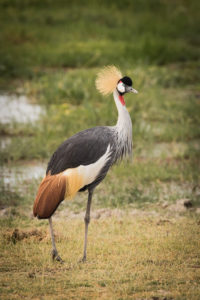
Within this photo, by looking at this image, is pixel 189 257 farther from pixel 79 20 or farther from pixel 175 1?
pixel 175 1

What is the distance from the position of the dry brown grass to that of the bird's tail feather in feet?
1.41

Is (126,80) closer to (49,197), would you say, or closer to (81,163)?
(81,163)

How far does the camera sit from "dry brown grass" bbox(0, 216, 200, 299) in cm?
450

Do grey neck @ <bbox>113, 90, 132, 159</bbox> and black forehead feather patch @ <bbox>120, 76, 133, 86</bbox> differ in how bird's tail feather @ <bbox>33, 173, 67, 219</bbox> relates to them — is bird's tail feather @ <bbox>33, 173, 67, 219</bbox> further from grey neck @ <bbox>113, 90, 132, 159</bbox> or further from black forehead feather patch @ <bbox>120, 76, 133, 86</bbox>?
black forehead feather patch @ <bbox>120, 76, 133, 86</bbox>

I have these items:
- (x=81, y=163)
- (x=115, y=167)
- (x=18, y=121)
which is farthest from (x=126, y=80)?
(x=18, y=121)

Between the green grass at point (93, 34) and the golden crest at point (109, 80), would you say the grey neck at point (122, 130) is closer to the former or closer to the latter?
the golden crest at point (109, 80)

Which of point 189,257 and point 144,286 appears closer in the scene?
point 144,286

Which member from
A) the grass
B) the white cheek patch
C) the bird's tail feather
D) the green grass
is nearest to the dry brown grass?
the grass

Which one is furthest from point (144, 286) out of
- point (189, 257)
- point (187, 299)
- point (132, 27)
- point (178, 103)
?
point (132, 27)

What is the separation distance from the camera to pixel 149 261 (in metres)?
5.19

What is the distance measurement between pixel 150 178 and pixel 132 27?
32.9 feet

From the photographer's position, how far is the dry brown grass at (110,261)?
14.8ft

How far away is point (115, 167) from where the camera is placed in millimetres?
7902

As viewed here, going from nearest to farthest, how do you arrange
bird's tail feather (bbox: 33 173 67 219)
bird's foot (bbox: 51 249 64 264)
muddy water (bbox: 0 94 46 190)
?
bird's tail feather (bbox: 33 173 67 219)
bird's foot (bbox: 51 249 64 264)
muddy water (bbox: 0 94 46 190)
